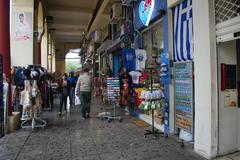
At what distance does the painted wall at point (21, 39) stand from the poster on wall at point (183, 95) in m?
7.28

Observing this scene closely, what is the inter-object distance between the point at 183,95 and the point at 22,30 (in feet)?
25.8

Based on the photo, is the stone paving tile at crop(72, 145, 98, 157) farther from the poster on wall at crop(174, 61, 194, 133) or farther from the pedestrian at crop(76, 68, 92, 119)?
the pedestrian at crop(76, 68, 92, 119)

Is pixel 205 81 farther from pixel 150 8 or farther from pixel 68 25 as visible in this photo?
pixel 68 25

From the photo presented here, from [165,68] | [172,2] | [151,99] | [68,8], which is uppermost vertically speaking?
[68,8]

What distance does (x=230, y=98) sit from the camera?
446 cm

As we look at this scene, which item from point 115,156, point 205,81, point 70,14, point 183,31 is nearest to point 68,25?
point 70,14

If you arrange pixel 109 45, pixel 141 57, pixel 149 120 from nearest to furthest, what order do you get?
1. pixel 149 120
2. pixel 141 57
3. pixel 109 45

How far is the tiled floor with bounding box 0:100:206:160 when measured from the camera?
4.54 meters

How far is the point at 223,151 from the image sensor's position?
4402 mm

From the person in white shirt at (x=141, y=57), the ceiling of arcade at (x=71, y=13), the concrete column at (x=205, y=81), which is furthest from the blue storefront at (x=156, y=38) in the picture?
the ceiling of arcade at (x=71, y=13)

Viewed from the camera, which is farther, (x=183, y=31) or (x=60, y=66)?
(x=60, y=66)

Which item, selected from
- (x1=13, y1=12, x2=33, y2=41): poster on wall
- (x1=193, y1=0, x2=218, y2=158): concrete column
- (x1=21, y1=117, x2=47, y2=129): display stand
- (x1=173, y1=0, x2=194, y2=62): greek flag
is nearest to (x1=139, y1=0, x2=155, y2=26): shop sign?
(x1=173, y1=0, x2=194, y2=62): greek flag

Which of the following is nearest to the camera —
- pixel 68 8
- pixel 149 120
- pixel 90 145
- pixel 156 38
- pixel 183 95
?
pixel 90 145

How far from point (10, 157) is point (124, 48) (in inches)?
209
